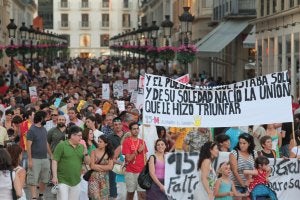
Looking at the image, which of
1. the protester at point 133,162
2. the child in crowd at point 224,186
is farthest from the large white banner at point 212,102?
the child in crowd at point 224,186

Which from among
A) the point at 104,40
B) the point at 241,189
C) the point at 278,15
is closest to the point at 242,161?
the point at 241,189

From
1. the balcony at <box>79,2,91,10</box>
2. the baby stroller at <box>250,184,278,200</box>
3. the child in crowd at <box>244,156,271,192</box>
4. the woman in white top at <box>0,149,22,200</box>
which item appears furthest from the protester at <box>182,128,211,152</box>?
the balcony at <box>79,2,91,10</box>

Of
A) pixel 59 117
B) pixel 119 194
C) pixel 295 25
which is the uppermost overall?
pixel 295 25

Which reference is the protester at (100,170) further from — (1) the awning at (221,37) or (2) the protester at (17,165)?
(1) the awning at (221,37)

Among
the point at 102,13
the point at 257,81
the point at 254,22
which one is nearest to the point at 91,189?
the point at 257,81

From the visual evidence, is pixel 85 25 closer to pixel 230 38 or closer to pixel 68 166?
pixel 230 38

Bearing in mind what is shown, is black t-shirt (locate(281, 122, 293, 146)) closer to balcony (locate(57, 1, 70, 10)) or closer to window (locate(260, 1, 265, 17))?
window (locate(260, 1, 265, 17))

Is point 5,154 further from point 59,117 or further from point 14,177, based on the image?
point 59,117

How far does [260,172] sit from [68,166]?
8.23 ft

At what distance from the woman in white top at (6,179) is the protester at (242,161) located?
3.66 m

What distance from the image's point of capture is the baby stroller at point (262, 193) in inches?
509

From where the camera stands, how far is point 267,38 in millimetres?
40938

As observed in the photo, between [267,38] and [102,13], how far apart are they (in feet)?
350

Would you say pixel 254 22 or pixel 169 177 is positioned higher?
pixel 254 22
